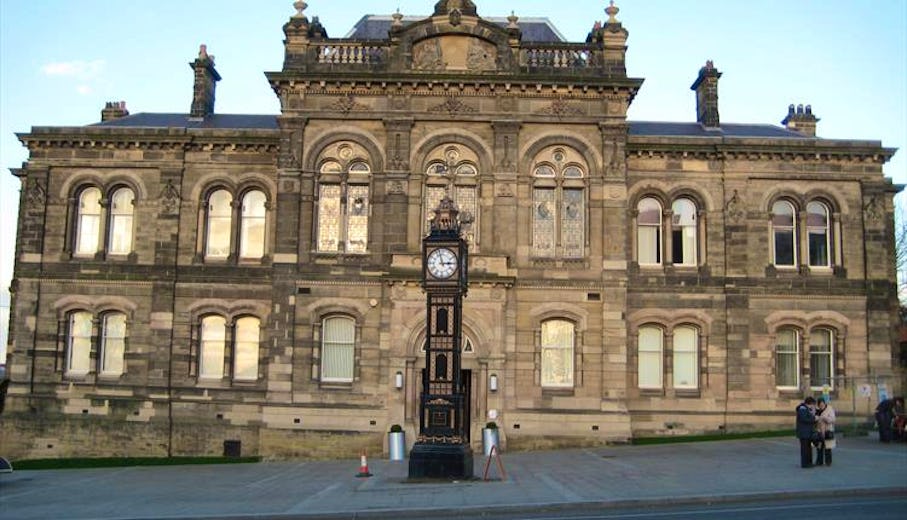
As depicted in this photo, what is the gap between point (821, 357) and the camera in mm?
29812

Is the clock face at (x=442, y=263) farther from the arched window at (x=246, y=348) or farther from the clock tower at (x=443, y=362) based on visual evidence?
the arched window at (x=246, y=348)

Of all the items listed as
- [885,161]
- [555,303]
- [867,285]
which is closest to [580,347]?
[555,303]

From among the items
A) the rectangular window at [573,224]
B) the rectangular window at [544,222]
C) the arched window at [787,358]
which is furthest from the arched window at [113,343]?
the arched window at [787,358]

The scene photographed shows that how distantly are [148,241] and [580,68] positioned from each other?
16486mm

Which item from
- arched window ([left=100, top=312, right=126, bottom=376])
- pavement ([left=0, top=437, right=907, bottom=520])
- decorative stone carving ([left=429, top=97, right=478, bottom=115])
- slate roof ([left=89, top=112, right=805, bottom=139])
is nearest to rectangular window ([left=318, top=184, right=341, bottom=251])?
decorative stone carving ([left=429, top=97, right=478, bottom=115])

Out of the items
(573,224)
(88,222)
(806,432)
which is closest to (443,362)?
(806,432)

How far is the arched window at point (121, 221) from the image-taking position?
101 feet

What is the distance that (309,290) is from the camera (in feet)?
91.4

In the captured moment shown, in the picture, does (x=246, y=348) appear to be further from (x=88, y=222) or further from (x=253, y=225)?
(x=88, y=222)

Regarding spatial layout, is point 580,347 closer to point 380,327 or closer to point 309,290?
point 380,327

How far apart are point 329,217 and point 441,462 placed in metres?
12.1

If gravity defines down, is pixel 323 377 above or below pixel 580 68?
below

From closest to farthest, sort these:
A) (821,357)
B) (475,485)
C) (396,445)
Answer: (475,485), (396,445), (821,357)

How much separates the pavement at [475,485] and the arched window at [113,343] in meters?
5.15
